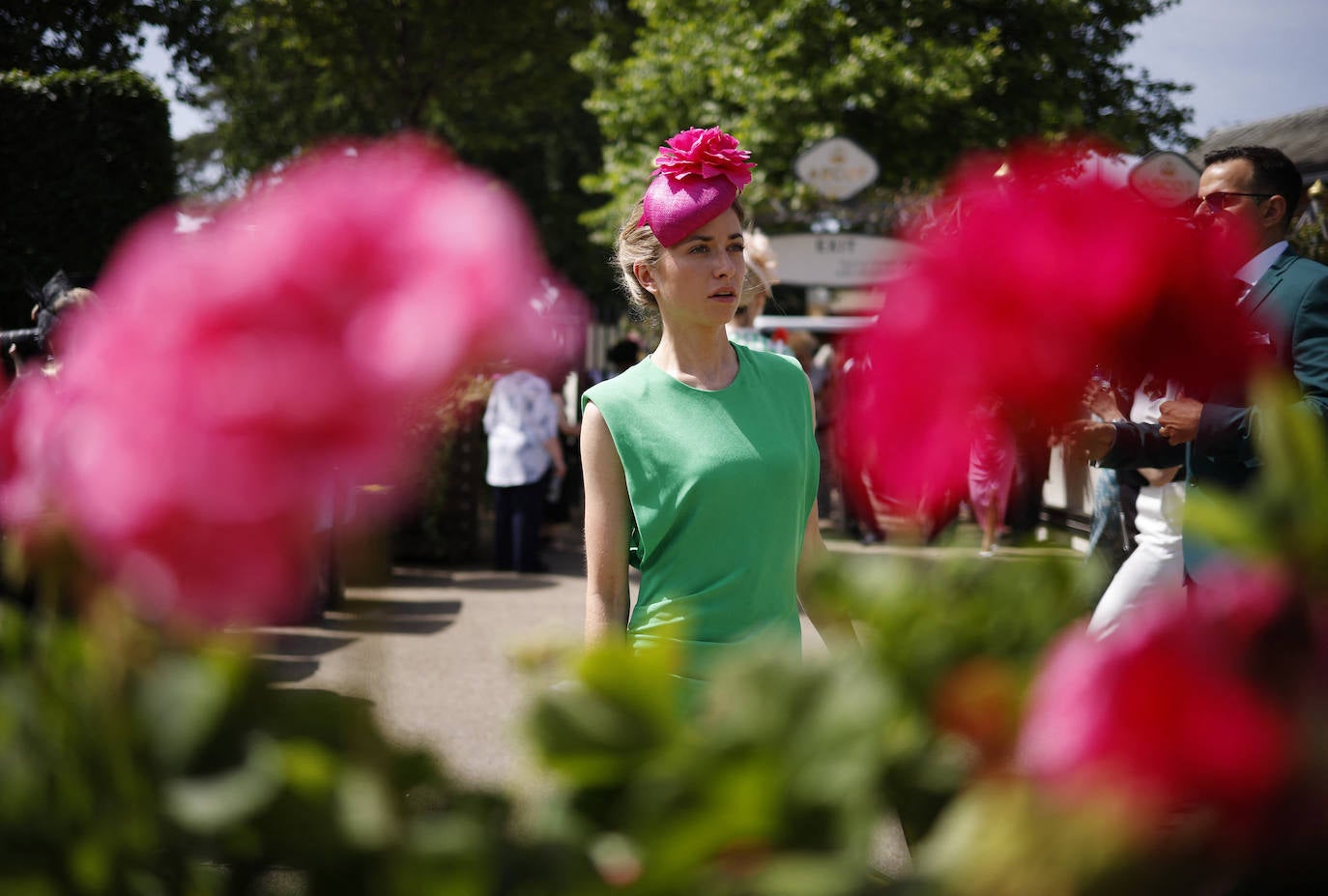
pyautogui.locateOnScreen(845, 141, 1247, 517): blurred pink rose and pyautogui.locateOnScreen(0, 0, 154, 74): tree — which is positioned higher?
pyautogui.locateOnScreen(0, 0, 154, 74): tree

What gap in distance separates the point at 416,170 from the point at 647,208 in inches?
77.0

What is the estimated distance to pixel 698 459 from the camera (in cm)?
245

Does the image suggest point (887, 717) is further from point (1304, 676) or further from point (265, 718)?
point (265, 718)

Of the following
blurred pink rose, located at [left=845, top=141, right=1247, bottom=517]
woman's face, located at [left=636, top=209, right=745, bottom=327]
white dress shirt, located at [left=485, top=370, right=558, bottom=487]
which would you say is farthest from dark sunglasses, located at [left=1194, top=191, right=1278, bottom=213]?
white dress shirt, located at [left=485, top=370, right=558, bottom=487]

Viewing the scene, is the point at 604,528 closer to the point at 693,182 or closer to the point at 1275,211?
the point at 693,182

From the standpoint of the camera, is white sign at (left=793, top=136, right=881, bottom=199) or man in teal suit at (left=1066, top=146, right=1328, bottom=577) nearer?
man in teal suit at (left=1066, top=146, right=1328, bottom=577)

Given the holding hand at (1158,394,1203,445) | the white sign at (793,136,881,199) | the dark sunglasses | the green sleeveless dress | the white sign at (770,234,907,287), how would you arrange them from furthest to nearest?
the white sign at (793,136,881,199) < the white sign at (770,234,907,287) < the dark sunglasses < the green sleeveless dress < the holding hand at (1158,394,1203,445)

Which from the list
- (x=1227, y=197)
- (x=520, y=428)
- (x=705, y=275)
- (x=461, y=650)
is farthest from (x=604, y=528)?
(x=520, y=428)

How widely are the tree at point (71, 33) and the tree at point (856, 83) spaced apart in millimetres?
7558

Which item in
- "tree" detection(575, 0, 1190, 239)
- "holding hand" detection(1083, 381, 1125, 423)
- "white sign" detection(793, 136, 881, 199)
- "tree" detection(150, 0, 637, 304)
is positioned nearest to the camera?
"holding hand" detection(1083, 381, 1125, 423)

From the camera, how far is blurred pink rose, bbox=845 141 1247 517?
2.43ft

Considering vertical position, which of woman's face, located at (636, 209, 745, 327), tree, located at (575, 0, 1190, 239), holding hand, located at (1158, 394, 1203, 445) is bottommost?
holding hand, located at (1158, 394, 1203, 445)

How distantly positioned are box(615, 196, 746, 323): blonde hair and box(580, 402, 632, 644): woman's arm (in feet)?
1.33

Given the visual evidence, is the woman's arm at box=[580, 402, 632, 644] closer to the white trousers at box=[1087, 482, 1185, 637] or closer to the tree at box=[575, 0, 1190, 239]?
the white trousers at box=[1087, 482, 1185, 637]
